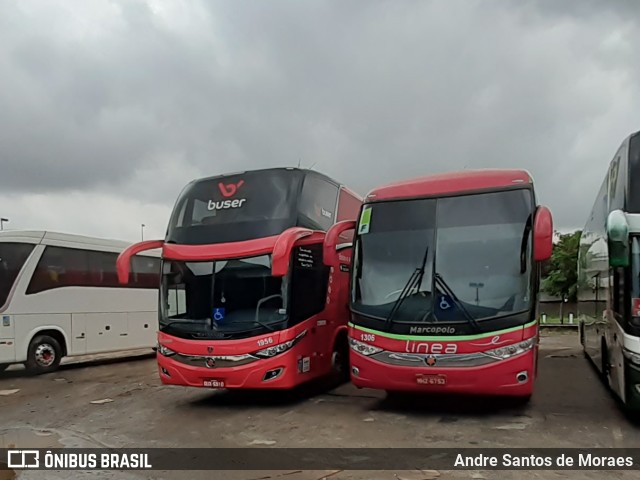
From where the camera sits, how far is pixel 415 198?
26.8 feet

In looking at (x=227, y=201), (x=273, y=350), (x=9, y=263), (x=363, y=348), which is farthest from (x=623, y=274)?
(x=9, y=263)

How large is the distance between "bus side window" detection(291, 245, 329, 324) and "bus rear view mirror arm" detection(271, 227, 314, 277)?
1.54ft

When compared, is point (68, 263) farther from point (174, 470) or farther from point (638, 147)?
point (638, 147)

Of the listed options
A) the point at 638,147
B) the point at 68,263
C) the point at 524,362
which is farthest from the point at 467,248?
the point at 68,263

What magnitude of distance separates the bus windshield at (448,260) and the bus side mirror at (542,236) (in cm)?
12

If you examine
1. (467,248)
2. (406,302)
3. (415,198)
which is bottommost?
(406,302)

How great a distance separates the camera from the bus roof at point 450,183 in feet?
25.9

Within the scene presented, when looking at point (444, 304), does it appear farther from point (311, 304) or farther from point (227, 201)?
point (227, 201)

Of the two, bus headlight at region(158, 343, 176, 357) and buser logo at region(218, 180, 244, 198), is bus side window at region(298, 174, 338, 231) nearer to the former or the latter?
buser logo at region(218, 180, 244, 198)

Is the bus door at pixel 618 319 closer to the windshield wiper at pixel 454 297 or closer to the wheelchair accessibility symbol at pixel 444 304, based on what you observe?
the windshield wiper at pixel 454 297

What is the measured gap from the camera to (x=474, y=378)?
23.4 feet

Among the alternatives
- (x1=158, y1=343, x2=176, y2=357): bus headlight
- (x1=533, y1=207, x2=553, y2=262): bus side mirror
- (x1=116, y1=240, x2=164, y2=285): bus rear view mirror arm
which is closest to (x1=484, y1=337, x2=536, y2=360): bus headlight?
(x1=533, y1=207, x2=553, y2=262): bus side mirror

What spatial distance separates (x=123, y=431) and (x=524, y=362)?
206 inches

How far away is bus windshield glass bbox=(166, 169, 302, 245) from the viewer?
8.95 metres
